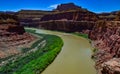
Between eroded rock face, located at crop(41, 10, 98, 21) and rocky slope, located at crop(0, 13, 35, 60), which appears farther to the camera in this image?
eroded rock face, located at crop(41, 10, 98, 21)

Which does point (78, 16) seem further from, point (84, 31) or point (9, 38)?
point (9, 38)

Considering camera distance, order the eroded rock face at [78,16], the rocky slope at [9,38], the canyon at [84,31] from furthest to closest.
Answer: the eroded rock face at [78,16]
the rocky slope at [9,38]
the canyon at [84,31]

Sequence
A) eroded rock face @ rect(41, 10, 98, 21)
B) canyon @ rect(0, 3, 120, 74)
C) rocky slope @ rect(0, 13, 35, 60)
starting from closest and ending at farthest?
1. canyon @ rect(0, 3, 120, 74)
2. rocky slope @ rect(0, 13, 35, 60)
3. eroded rock face @ rect(41, 10, 98, 21)

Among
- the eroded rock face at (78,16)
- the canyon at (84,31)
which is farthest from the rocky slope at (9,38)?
the eroded rock face at (78,16)

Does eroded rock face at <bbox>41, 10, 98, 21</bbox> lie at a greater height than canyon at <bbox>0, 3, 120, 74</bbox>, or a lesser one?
greater

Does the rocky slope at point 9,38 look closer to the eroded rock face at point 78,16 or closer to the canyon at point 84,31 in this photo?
the canyon at point 84,31

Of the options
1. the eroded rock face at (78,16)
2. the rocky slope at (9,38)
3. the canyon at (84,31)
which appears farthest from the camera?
the eroded rock face at (78,16)

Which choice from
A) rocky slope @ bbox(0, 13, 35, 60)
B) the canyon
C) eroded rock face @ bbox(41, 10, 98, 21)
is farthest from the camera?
eroded rock face @ bbox(41, 10, 98, 21)

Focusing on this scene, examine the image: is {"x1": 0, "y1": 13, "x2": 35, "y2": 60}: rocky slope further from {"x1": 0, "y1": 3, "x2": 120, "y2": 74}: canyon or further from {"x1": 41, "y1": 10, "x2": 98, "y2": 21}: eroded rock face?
{"x1": 41, "y1": 10, "x2": 98, "y2": 21}: eroded rock face

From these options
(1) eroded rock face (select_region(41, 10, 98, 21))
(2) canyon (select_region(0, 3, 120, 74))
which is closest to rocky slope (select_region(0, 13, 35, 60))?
→ (2) canyon (select_region(0, 3, 120, 74))

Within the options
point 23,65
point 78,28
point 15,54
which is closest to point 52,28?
point 78,28

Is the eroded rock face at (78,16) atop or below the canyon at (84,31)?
atop

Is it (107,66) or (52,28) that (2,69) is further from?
(52,28)

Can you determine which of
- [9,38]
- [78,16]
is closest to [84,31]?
[78,16]
